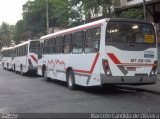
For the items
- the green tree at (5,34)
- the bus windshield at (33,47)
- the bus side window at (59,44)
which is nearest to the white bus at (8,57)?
the bus windshield at (33,47)

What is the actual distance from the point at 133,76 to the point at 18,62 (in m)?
19.5

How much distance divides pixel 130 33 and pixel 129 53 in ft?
2.76

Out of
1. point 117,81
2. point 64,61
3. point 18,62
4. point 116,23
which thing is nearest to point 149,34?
point 116,23

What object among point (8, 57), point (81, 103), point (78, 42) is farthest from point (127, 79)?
point (8, 57)

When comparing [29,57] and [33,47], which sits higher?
[33,47]

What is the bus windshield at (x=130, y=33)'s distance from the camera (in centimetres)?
1399

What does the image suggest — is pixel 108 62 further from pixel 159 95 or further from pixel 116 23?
pixel 159 95

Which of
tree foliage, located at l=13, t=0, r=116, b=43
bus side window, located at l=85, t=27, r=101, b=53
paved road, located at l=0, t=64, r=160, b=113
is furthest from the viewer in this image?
tree foliage, located at l=13, t=0, r=116, b=43

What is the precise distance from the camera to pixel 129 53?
557 inches

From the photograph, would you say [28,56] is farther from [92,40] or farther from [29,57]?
[92,40]

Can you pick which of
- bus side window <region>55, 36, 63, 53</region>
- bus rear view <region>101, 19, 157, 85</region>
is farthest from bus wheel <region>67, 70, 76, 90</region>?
bus rear view <region>101, 19, 157, 85</region>

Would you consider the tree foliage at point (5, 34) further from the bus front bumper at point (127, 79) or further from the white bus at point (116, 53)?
the bus front bumper at point (127, 79)

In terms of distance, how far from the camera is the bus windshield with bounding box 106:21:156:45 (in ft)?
45.9

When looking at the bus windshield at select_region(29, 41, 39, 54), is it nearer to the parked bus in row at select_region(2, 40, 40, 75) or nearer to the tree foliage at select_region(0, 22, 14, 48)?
the parked bus in row at select_region(2, 40, 40, 75)
